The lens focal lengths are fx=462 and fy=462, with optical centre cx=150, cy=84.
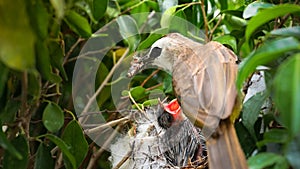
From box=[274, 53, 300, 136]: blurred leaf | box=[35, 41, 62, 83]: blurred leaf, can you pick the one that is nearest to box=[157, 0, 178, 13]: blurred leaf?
box=[35, 41, 62, 83]: blurred leaf

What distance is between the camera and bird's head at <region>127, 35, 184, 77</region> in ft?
3.19

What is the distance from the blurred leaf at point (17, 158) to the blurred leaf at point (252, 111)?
330 millimetres

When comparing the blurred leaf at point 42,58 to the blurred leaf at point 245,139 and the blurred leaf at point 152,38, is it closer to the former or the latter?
the blurred leaf at point 245,139

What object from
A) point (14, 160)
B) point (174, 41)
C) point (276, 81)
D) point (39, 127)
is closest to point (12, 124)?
point (14, 160)

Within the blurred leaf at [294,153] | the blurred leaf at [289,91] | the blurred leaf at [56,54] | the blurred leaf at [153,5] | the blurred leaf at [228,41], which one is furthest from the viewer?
the blurred leaf at [153,5]

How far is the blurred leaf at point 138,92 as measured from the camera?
1.08 metres

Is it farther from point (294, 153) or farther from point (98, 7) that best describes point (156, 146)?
point (294, 153)

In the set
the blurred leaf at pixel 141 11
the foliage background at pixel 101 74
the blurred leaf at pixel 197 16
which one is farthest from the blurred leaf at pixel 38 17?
the blurred leaf at pixel 141 11

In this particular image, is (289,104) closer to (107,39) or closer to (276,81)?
(276,81)

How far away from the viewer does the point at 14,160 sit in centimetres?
70

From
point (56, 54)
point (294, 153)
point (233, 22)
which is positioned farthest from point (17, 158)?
point (233, 22)

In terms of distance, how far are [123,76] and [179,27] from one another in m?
0.22

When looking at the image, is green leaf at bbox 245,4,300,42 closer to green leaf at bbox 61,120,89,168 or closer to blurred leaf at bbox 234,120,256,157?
blurred leaf at bbox 234,120,256,157

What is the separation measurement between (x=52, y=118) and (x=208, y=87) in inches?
9.8
